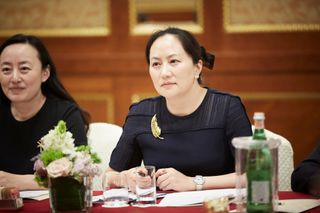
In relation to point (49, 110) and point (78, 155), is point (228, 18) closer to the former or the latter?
point (49, 110)

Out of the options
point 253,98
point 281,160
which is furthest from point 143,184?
point 253,98

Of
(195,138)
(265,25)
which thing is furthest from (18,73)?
(265,25)

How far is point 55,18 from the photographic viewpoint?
483 centimetres

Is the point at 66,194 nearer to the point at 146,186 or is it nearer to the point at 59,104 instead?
the point at 146,186

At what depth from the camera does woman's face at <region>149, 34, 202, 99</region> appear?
2762 mm

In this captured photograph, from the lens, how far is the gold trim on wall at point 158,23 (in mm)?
4695

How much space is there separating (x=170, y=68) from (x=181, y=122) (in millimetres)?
257

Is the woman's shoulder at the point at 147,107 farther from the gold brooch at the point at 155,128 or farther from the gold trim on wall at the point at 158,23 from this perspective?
the gold trim on wall at the point at 158,23

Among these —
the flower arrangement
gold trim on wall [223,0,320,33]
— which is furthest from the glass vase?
gold trim on wall [223,0,320,33]

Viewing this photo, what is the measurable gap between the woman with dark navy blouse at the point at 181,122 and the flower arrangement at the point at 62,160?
555 millimetres

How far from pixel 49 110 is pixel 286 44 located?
2146 millimetres

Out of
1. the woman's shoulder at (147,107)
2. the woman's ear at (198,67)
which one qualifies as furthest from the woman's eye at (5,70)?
the woman's ear at (198,67)

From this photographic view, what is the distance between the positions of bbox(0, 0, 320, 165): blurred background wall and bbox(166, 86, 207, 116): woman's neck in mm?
1787

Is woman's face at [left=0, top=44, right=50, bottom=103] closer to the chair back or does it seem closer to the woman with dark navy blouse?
the chair back
